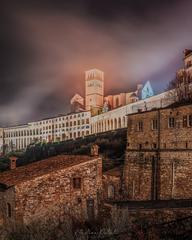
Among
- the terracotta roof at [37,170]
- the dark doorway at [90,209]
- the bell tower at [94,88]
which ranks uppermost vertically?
the bell tower at [94,88]

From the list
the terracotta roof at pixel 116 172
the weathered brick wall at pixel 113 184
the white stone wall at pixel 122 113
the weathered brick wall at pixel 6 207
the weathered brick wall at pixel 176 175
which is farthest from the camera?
the white stone wall at pixel 122 113

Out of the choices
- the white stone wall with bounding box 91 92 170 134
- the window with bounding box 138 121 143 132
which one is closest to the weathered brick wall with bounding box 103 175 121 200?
the window with bounding box 138 121 143 132

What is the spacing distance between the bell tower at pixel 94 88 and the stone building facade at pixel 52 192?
3875 inches

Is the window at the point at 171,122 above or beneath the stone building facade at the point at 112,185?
above

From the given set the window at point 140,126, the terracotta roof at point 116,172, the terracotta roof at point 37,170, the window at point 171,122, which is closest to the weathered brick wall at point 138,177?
the terracotta roof at point 116,172

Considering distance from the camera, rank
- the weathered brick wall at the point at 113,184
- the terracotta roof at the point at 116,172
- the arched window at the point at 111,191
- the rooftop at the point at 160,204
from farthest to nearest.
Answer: the terracotta roof at the point at 116,172 → the arched window at the point at 111,191 → the weathered brick wall at the point at 113,184 → the rooftop at the point at 160,204

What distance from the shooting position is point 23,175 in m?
21.0

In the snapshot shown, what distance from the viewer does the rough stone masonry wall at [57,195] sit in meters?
19.2

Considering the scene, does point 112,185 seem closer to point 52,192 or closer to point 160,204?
point 160,204

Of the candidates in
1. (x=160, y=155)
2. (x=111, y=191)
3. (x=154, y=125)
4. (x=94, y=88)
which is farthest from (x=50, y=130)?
(x=160, y=155)

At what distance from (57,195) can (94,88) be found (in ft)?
347

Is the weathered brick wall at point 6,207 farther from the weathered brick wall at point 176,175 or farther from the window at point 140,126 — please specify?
the window at point 140,126

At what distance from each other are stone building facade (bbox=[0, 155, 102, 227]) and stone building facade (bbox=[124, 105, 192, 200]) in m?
6.76

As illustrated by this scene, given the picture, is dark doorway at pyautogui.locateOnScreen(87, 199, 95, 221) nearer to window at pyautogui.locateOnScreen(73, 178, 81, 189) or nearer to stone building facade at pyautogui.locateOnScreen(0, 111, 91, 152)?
window at pyautogui.locateOnScreen(73, 178, 81, 189)
